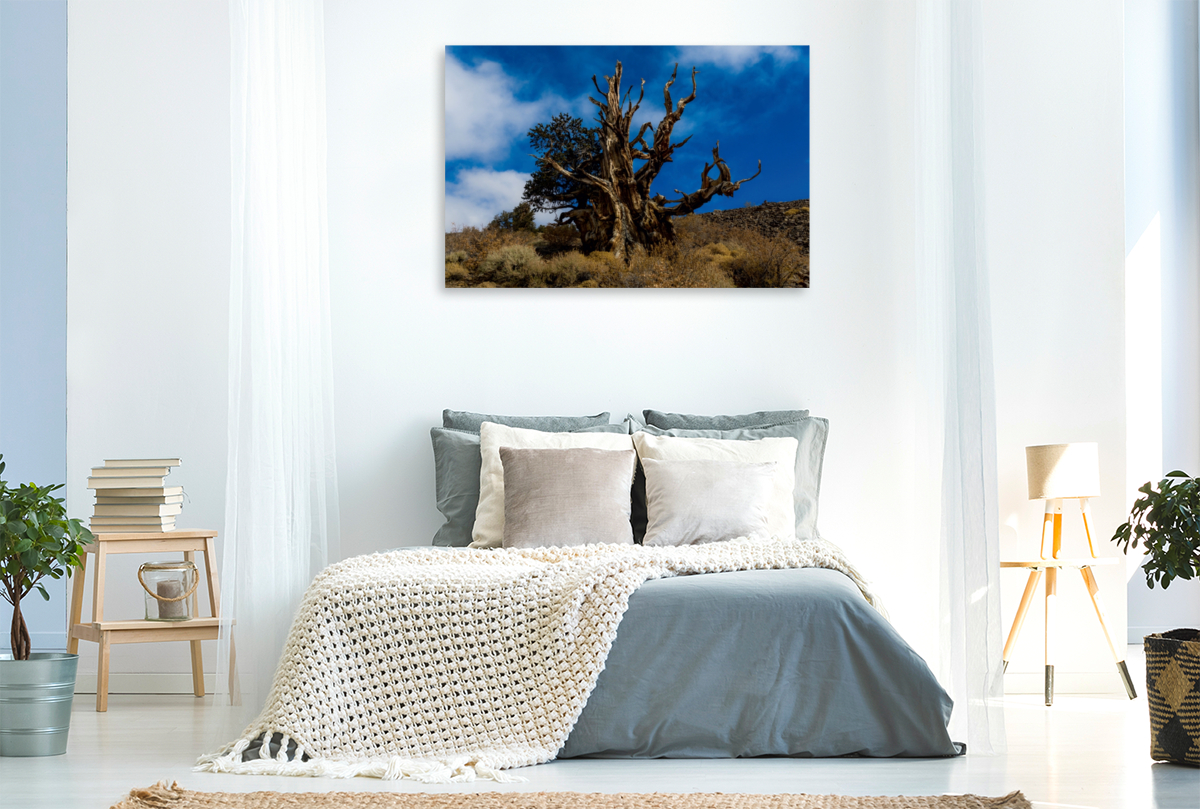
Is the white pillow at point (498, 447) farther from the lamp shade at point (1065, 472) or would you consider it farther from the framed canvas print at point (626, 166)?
the lamp shade at point (1065, 472)

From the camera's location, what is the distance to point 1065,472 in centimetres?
356

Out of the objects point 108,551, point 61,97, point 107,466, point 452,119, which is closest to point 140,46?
point 61,97

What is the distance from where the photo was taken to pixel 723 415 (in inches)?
158

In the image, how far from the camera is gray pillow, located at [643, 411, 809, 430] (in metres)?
3.88

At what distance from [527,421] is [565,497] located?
57cm

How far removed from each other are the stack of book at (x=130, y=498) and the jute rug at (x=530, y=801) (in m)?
1.48

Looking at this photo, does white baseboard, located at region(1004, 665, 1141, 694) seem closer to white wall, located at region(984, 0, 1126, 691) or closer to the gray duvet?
white wall, located at region(984, 0, 1126, 691)

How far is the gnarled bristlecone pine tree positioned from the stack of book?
72.5 inches

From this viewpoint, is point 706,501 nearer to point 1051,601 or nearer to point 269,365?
point 1051,601

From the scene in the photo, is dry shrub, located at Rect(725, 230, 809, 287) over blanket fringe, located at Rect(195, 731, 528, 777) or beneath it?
over

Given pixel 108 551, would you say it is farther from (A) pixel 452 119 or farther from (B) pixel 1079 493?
(B) pixel 1079 493

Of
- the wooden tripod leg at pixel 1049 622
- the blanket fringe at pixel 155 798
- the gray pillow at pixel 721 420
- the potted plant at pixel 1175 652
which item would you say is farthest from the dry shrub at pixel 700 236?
the blanket fringe at pixel 155 798

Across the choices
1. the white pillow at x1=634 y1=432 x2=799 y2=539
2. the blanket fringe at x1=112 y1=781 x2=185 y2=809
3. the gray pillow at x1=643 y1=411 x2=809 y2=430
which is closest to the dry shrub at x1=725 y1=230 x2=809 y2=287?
the gray pillow at x1=643 y1=411 x2=809 y2=430

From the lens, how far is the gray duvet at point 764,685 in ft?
8.63
